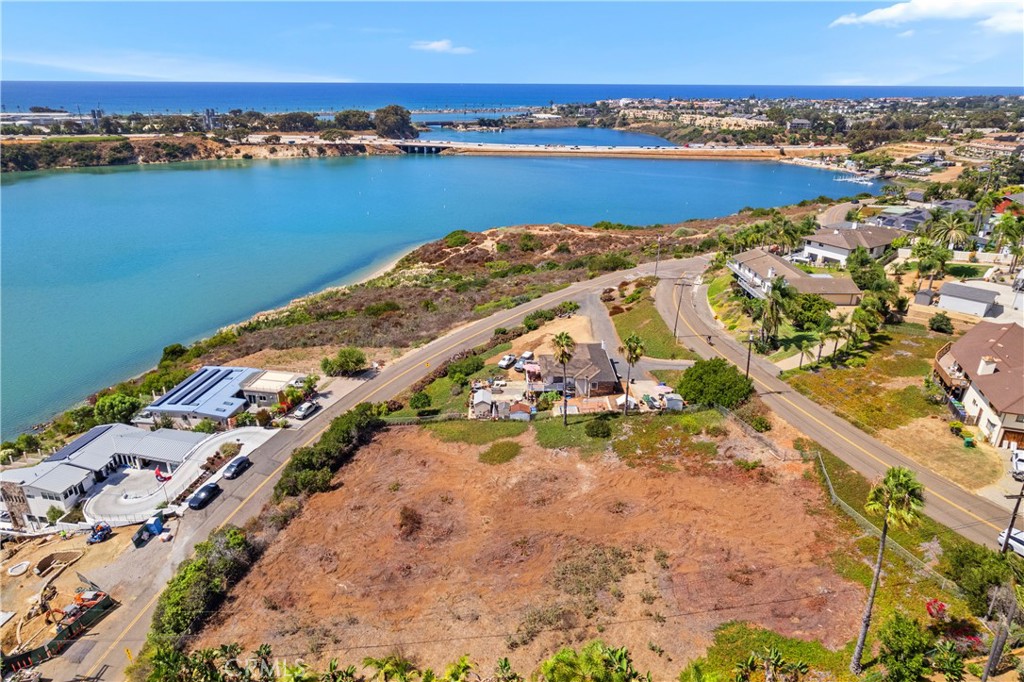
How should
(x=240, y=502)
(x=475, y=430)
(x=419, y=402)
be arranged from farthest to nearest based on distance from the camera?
(x=419, y=402), (x=475, y=430), (x=240, y=502)

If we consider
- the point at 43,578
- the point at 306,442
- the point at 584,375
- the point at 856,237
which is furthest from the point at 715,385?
the point at 856,237

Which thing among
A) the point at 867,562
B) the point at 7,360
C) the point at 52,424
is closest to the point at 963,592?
the point at 867,562

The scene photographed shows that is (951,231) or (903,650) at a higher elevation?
(951,231)

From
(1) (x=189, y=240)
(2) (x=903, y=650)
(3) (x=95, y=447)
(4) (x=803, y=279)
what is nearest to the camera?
(2) (x=903, y=650)

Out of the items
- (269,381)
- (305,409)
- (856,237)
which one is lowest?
(305,409)

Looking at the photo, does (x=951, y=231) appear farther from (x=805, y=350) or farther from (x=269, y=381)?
(x=269, y=381)

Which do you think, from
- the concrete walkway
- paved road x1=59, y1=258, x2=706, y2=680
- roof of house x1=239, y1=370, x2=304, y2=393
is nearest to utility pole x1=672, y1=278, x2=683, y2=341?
paved road x1=59, y1=258, x2=706, y2=680

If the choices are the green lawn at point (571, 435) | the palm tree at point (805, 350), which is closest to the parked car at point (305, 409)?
the green lawn at point (571, 435)
